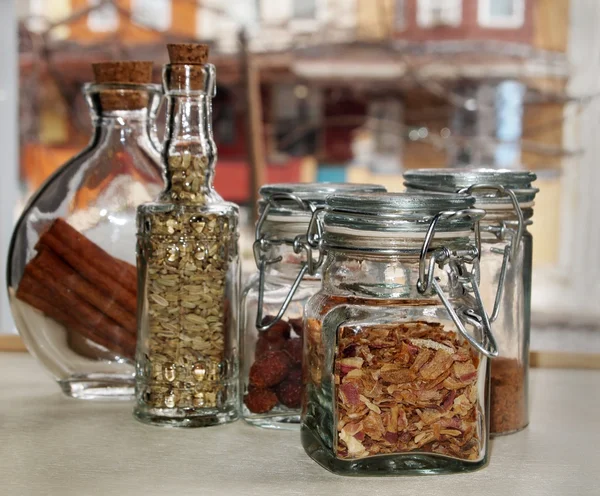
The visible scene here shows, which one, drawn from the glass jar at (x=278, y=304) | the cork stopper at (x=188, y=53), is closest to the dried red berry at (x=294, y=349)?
the glass jar at (x=278, y=304)

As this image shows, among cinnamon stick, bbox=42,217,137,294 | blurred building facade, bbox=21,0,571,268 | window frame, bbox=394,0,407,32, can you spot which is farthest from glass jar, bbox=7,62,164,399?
window frame, bbox=394,0,407,32

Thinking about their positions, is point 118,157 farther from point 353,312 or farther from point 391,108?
point 391,108

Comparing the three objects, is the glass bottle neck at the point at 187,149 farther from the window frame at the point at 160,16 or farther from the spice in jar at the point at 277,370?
the window frame at the point at 160,16

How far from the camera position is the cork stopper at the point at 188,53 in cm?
75

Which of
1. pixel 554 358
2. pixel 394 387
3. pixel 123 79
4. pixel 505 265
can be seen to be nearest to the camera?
pixel 394 387

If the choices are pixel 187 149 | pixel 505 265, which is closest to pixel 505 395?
pixel 505 265

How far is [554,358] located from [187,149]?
519 mm

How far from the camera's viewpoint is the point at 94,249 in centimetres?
83

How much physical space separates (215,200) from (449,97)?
1632mm

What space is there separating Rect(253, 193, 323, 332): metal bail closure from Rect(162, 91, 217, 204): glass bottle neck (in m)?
0.05

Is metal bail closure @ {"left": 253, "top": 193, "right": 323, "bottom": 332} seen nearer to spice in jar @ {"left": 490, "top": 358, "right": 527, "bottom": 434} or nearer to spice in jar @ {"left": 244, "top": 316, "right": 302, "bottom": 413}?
spice in jar @ {"left": 244, "top": 316, "right": 302, "bottom": 413}

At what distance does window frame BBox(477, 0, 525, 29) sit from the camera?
2.25 m

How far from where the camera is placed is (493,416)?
30.1 inches

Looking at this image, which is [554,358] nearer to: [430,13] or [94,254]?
[94,254]
